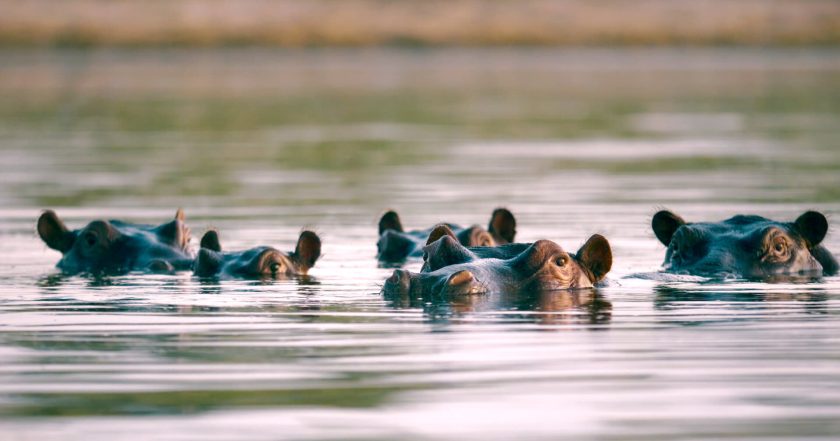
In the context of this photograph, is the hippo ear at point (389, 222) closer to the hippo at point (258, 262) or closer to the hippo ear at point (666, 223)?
the hippo at point (258, 262)

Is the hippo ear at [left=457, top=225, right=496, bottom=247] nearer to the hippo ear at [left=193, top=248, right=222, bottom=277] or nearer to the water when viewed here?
the water

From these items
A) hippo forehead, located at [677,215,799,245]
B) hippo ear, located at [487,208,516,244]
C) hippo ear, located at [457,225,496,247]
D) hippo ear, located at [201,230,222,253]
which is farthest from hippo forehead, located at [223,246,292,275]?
hippo forehead, located at [677,215,799,245]

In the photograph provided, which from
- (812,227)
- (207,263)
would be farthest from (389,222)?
(812,227)

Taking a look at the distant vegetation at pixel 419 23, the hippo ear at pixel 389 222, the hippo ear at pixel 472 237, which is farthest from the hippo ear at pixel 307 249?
the distant vegetation at pixel 419 23

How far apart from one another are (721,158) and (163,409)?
86.2 ft

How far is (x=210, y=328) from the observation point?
43.2 ft

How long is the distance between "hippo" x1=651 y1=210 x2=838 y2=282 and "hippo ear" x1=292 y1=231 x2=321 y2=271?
3013 mm

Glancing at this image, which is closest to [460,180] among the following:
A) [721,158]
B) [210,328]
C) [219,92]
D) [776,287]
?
[721,158]

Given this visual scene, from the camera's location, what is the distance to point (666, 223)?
1694cm

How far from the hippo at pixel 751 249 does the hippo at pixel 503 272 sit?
4.61 ft

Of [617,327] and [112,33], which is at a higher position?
[112,33]

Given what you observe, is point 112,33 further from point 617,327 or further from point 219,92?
point 617,327

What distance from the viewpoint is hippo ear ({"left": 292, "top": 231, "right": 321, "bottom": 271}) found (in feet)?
54.2

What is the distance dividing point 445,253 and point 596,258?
1377mm
